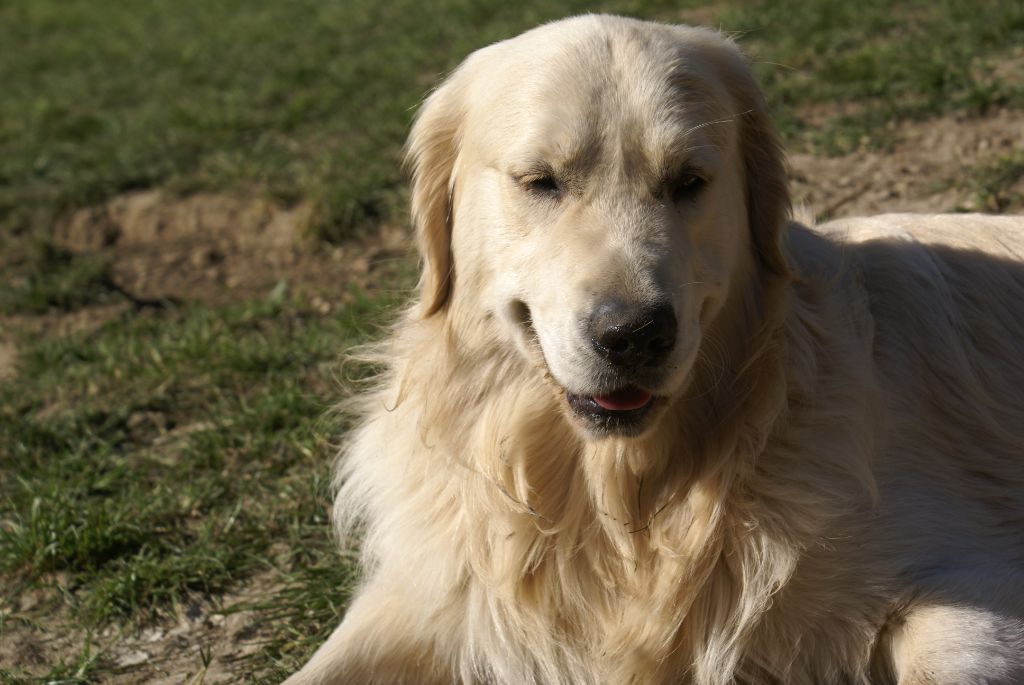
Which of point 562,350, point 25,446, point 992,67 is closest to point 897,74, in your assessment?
point 992,67

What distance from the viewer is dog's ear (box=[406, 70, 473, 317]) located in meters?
2.99

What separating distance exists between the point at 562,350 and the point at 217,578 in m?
1.63

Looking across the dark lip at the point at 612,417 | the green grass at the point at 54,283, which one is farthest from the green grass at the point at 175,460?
the dark lip at the point at 612,417

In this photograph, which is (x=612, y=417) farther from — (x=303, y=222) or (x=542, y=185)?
(x=303, y=222)

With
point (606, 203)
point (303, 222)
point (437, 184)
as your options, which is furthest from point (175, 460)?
point (606, 203)

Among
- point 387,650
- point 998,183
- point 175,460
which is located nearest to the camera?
point 387,650

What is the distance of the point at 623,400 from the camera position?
2555mm

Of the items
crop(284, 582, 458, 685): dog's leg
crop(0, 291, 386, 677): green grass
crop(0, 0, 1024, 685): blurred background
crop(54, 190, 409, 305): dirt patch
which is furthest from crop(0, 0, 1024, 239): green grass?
crop(284, 582, 458, 685): dog's leg

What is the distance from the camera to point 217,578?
138 inches

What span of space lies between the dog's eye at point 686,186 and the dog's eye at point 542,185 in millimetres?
271

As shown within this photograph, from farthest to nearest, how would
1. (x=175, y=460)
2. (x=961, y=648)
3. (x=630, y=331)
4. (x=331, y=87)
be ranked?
(x=331, y=87) < (x=175, y=460) < (x=961, y=648) < (x=630, y=331)

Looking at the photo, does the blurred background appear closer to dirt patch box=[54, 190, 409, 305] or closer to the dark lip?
dirt patch box=[54, 190, 409, 305]

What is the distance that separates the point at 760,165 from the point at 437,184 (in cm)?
86

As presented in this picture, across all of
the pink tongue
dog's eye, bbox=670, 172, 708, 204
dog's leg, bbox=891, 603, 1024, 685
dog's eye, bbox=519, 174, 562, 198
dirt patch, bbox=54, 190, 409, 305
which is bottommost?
dirt patch, bbox=54, 190, 409, 305
